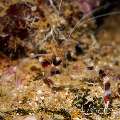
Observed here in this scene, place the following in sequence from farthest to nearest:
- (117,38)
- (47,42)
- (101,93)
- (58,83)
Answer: (117,38)
(47,42)
(58,83)
(101,93)

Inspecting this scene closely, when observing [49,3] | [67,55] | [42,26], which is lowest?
[67,55]

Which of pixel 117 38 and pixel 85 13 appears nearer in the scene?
pixel 85 13

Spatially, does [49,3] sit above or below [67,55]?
above

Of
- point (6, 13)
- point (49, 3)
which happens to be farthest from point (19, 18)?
point (49, 3)

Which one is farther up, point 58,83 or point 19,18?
point 19,18

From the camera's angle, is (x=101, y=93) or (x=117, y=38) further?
(x=117, y=38)

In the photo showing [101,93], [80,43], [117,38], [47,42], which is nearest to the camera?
[101,93]

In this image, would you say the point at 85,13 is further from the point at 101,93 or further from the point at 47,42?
the point at 101,93

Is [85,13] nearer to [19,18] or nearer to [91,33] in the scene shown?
[91,33]

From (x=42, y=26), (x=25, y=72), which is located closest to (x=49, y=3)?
(x=42, y=26)

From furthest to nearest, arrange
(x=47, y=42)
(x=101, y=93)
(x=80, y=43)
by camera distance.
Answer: (x=80, y=43) → (x=47, y=42) → (x=101, y=93)
